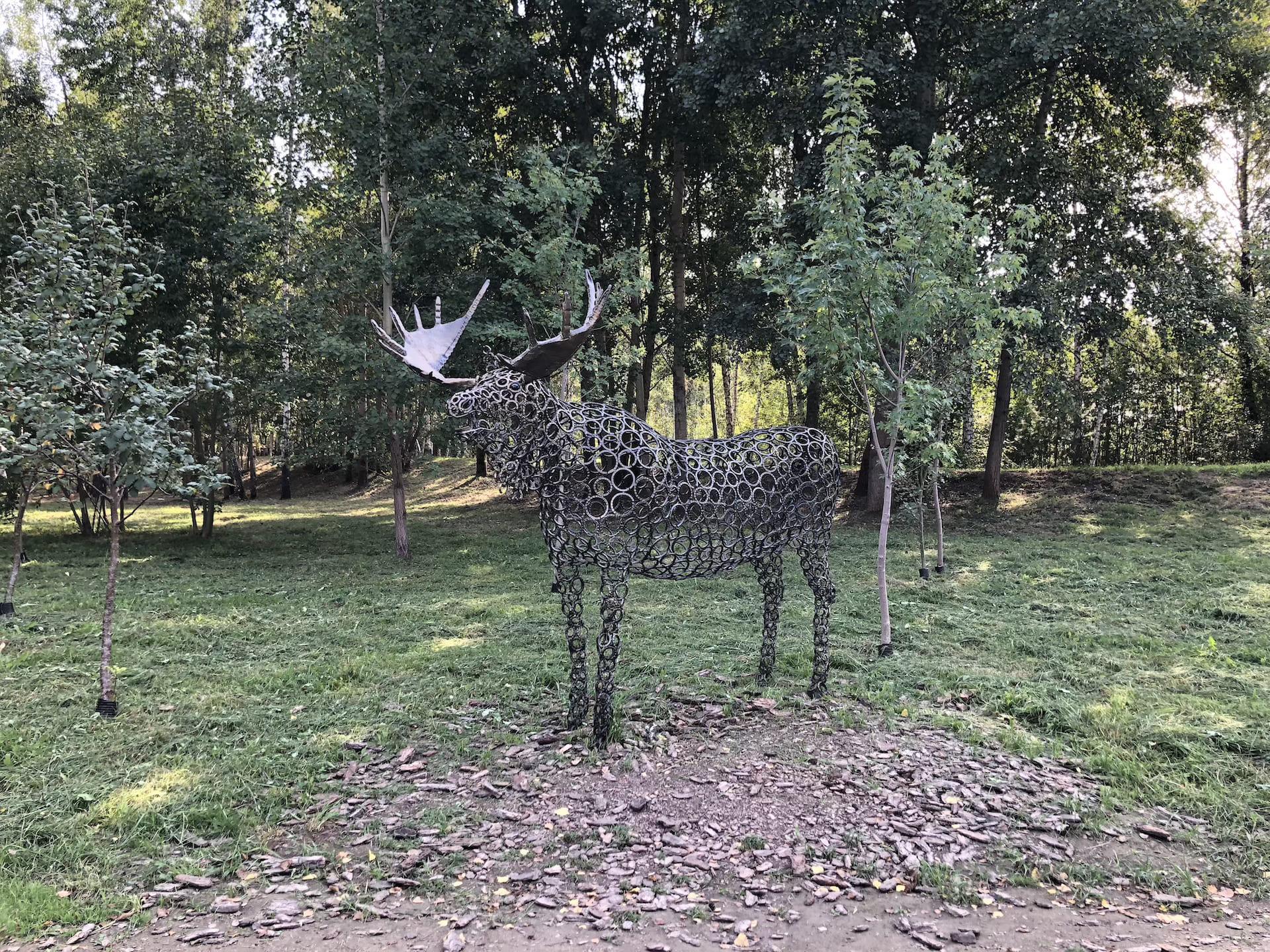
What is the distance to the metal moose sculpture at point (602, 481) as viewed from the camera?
5133 mm

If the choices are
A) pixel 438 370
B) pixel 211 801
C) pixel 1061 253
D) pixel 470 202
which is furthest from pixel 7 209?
pixel 1061 253

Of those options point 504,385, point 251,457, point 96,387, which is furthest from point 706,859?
point 251,457

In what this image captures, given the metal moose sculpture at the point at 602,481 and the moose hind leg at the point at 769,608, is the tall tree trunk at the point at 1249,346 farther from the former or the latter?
the metal moose sculpture at the point at 602,481

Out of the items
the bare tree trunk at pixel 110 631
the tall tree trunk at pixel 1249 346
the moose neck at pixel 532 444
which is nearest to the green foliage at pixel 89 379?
the bare tree trunk at pixel 110 631

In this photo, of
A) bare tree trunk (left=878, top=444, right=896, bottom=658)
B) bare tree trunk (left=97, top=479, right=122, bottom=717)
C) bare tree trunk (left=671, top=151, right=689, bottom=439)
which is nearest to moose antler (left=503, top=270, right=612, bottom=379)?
bare tree trunk (left=97, top=479, right=122, bottom=717)

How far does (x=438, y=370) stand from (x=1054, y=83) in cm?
1613

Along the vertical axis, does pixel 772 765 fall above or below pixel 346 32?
below

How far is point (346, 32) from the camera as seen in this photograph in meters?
12.1

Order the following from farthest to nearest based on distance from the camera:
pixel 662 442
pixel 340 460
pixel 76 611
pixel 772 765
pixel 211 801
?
pixel 340 460
pixel 76 611
pixel 662 442
pixel 772 765
pixel 211 801

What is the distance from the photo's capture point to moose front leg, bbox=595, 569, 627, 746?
5.25 metres

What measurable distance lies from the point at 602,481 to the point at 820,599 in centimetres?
246

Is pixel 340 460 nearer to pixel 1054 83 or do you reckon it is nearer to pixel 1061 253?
pixel 1061 253

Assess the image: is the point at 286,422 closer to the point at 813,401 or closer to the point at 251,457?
the point at 251,457

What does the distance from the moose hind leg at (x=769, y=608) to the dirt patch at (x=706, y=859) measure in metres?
1.15
